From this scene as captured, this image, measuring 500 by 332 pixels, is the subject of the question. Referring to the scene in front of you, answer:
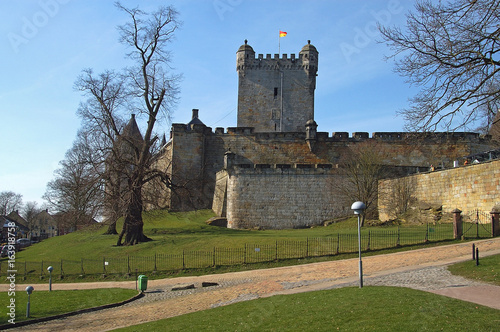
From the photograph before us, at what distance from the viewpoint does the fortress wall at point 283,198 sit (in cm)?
3391

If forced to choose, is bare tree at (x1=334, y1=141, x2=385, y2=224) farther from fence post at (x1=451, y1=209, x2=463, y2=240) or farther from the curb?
the curb

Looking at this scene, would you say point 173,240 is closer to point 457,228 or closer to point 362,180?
point 362,180

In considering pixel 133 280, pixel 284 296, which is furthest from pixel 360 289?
pixel 133 280

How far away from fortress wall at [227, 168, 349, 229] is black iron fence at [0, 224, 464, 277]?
9.58 m

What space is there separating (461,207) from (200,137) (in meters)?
26.8

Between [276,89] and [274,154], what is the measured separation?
35.8 ft

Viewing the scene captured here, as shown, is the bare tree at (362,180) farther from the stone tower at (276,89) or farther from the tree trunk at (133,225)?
the stone tower at (276,89)

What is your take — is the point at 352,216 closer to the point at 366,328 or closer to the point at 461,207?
the point at 461,207

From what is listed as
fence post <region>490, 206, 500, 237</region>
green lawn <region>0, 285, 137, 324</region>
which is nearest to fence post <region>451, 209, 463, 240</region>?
fence post <region>490, 206, 500, 237</region>

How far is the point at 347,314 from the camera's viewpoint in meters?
10.2

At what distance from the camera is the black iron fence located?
21.1 metres

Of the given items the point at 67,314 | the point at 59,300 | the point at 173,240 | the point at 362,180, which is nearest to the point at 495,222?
the point at 362,180

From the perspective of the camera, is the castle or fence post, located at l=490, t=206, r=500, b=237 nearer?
fence post, located at l=490, t=206, r=500, b=237

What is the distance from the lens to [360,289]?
1290 cm
